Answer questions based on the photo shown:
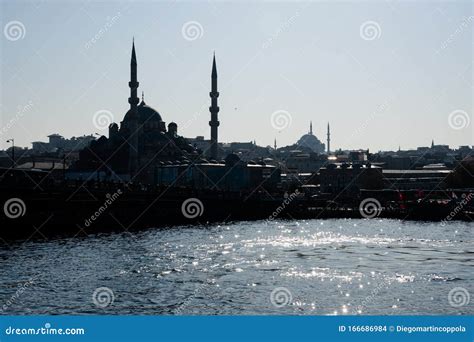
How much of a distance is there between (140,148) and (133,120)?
13.3m

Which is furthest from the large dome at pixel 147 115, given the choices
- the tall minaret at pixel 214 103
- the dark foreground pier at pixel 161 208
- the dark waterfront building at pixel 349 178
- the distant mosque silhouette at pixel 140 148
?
the dark waterfront building at pixel 349 178

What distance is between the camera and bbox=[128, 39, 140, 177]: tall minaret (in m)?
120

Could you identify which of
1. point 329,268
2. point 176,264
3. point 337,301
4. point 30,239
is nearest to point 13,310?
point 337,301

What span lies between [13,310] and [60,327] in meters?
12.5

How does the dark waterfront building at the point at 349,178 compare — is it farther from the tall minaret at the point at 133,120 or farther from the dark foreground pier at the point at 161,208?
the tall minaret at the point at 133,120

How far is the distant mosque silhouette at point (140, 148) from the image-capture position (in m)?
132

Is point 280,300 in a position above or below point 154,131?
below

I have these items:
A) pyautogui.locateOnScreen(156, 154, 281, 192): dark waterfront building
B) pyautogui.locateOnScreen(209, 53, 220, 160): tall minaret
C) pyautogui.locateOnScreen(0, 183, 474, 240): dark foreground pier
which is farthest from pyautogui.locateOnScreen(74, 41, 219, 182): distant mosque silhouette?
pyautogui.locateOnScreen(0, 183, 474, 240): dark foreground pier

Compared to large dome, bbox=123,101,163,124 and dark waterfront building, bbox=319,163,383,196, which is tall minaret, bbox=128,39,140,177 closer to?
large dome, bbox=123,101,163,124

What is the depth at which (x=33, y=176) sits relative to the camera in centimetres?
9956

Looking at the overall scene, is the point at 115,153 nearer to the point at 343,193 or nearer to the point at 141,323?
the point at 343,193

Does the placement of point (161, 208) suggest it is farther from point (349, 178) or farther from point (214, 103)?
point (349, 178)

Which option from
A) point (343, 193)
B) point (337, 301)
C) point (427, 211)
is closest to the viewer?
point (337, 301)

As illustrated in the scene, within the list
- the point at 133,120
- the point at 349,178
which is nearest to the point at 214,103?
the point at 133,120
